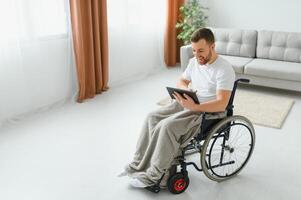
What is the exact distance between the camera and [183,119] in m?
1.83

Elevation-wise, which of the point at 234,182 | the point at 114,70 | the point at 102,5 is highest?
the point at 102,5

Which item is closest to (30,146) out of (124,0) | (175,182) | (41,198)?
(41,198)

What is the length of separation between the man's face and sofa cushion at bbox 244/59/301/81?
2.00 meters

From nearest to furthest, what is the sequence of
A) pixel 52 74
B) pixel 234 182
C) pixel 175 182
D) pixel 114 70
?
pixel 175 182
pixel 234 182
pixel 52 74
pixel 114 70

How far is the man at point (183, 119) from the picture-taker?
1.79m

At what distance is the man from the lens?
1.79 meters

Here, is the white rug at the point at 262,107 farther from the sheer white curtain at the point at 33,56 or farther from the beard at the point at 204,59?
the beard at the point at 204,59

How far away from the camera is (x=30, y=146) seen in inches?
99.7

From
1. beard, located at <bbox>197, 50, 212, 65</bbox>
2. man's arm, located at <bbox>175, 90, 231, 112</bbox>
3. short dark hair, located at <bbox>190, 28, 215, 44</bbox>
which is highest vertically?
short dark hair, located at <bbox>190, 28, 215, 44</bbox>

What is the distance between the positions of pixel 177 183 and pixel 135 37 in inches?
112

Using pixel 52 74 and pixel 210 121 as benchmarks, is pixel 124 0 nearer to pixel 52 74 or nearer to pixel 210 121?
pixel 52 74

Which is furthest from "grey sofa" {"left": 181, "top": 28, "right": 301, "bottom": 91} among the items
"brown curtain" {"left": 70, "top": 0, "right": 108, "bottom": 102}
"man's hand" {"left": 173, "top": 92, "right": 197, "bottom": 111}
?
"man's hand" {"left": 173, "top": 92, "right": 197, "bottom": 111}

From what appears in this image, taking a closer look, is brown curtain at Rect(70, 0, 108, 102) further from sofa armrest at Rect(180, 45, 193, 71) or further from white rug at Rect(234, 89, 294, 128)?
white rug at Rect(234, 89, 294, 128)

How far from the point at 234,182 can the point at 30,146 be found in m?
1.62
